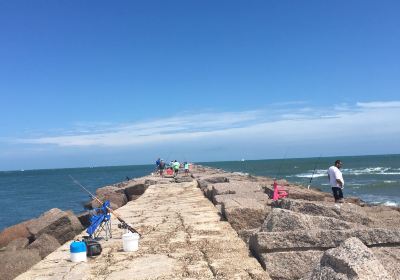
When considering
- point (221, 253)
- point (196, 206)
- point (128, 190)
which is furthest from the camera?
point (128, 190)

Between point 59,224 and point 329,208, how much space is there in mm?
4946

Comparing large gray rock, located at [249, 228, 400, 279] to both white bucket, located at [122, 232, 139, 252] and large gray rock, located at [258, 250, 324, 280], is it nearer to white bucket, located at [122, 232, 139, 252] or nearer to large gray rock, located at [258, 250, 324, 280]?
large gray rock, located at [258, 250, 324, 280]

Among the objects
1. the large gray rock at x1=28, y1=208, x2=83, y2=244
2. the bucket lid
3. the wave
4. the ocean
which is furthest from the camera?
the ocean

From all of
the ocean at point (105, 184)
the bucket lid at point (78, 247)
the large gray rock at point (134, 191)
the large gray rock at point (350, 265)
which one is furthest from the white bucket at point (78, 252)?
the large gray rock at point (134, 191)

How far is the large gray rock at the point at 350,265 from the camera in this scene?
123 inches

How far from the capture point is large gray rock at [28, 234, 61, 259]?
731cm

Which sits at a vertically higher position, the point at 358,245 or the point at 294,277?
the point at 358,245

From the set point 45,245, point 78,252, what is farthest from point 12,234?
point 78,252

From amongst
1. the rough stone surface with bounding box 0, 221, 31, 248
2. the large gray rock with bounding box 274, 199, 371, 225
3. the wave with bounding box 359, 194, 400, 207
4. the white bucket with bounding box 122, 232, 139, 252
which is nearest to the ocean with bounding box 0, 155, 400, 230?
the wave with bounding box 359, 194, 400, 207

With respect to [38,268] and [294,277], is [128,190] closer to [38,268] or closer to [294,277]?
[38,268]

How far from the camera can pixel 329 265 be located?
3.38 metres

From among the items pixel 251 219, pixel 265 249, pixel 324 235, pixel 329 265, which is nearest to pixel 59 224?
pixel 251 219

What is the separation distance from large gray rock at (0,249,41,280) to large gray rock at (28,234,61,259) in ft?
2.36

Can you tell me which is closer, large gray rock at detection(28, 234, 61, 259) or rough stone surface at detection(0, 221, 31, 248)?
large gray rock at detection(28, 234, 61, 259)
